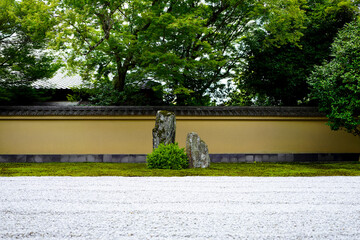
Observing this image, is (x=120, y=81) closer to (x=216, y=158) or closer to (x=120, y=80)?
(x=120, y=80)

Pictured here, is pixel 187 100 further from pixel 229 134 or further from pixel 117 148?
pixel 117 148

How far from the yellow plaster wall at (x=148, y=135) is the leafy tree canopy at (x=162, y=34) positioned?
1.99 m

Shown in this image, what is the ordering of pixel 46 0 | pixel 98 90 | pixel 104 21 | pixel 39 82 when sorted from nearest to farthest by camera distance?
pixel 46 0 < pixel 104 21 < pixel 98 90 < pixel 39 82

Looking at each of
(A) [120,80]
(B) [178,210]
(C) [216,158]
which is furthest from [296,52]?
(B) [178,210]

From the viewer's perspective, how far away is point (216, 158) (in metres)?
12.6

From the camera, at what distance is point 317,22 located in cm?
1514

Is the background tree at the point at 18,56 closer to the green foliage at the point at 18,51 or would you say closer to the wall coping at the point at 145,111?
the green foliage at the point at 18,51

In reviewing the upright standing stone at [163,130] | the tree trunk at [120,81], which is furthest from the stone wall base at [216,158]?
the tree trunk at [120,81]

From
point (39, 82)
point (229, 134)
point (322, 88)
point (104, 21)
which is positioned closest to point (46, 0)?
point (104, 21)

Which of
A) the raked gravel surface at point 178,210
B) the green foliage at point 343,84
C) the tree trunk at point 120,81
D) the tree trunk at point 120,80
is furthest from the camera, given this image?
the tree trunk at point 120,81

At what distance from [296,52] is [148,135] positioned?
828cm

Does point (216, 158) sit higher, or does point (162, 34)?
point (162, 34)

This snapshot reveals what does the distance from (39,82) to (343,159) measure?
51.9 ft

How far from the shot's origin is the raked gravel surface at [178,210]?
3.55m
